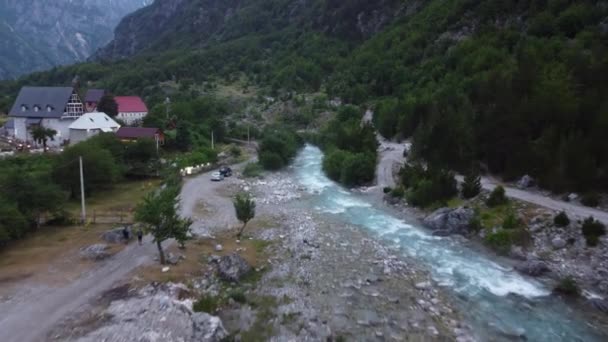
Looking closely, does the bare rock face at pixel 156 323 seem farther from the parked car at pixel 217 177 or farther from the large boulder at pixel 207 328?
the parked car at pixel 217 177

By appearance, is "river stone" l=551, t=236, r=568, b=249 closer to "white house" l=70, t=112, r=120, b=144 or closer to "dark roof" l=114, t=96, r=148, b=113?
"white house" l=70, t=112, r=120, b=144

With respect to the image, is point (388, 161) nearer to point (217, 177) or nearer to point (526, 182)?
point (526, 182)

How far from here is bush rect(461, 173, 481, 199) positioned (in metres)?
37.5

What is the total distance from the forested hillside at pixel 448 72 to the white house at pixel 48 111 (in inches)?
1537

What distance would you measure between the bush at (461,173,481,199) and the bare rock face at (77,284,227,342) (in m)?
25.5

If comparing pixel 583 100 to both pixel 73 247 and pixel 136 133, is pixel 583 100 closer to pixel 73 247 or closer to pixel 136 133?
pixel 73 247

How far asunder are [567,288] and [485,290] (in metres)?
4.18

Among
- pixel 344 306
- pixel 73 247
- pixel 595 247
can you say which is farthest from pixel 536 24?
pixel 73 247

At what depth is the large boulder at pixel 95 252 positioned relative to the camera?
2742 cm

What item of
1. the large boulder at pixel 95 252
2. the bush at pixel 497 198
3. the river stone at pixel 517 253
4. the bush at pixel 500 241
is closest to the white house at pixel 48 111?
the large boulder at pixel 95 252

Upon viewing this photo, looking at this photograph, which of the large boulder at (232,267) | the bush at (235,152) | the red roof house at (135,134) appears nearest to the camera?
the large boulder at (232,267)

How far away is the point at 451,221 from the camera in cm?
3434

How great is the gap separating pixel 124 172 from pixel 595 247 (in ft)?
145

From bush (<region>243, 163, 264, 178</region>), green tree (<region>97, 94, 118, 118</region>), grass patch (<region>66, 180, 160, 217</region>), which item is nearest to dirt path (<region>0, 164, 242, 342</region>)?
grass patch (<region>66, 180, 160, 217</region>)
